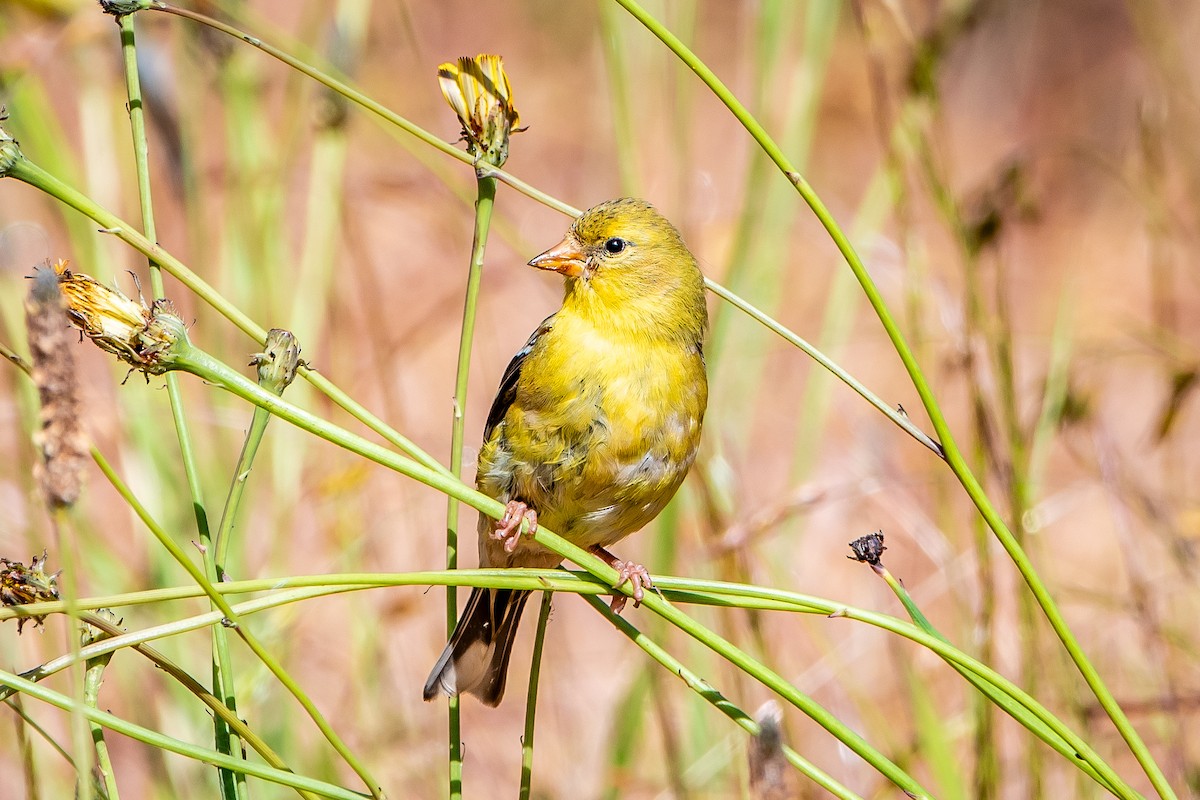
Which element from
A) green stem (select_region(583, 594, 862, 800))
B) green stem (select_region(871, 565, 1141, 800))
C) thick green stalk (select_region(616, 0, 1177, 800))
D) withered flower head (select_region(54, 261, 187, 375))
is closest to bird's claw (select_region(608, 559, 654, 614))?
green stem (select_region(583, 594, 862, 800))

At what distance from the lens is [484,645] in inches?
89.2

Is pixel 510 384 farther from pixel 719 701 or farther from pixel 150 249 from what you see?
pixel 150 249

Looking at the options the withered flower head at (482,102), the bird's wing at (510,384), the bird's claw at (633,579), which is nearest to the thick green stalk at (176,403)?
the withered flower head at (482,102)

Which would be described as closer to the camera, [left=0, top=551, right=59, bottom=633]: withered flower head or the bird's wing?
[left=0, top=551, right=59, bottom=633]: withered flower head

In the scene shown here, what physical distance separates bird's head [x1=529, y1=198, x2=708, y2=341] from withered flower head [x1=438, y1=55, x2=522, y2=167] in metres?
0.72

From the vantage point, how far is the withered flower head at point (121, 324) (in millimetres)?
1142

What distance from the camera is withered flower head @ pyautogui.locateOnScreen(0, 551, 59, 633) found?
1181 mm

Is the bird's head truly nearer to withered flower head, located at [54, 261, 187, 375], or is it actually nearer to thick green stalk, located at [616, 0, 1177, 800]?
thick green stalk, located at [616, 0, 1177, 800]

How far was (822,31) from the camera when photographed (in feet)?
8.81

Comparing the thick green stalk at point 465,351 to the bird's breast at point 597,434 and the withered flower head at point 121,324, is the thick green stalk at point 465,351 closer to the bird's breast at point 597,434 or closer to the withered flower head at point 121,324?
the withered flower head at point 121,324

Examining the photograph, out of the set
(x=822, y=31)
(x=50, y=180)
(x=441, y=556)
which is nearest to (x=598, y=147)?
(x=441, y=556)

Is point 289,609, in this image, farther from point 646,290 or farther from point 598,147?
point 598,147

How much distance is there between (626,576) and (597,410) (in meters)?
0.42

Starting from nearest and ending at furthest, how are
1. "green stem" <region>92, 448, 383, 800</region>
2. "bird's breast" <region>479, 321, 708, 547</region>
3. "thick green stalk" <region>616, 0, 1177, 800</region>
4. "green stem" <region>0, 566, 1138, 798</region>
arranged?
"green stem" <region>92, 448, 383, 800</region>
"green stem" <region>0, 566, 1138, 798</region>
"thick green stalk" <region>616, 0, 1177, 800</region>
"bird's breast" <region>479, 321, 708, 547</region>
